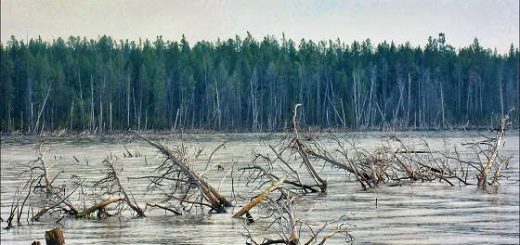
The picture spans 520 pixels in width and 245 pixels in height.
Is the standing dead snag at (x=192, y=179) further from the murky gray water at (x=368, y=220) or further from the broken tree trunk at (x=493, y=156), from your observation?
the broken tree trunk at (x=493, y=156)

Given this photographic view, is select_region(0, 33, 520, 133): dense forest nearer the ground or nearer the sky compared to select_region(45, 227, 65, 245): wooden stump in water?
nearer the sky

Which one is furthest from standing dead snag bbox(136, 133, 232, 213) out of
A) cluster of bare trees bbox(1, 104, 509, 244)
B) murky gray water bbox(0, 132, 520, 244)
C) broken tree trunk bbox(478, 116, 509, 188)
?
broken tree trunk bbox(478, 116, 509, 188)

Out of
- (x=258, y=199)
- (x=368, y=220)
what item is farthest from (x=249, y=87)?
(x=258, y=199)

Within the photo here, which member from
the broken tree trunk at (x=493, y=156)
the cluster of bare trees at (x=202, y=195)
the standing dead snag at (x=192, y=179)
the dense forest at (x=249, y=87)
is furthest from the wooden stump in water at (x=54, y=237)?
the dense forest at (x=249, y=87)

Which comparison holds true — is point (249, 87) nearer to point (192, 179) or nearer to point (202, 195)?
point (202, 195)

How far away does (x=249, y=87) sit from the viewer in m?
107

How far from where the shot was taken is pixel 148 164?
39156 millimetres

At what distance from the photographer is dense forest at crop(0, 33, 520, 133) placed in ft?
312

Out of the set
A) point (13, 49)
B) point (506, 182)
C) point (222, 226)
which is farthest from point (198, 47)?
point (222, 226)

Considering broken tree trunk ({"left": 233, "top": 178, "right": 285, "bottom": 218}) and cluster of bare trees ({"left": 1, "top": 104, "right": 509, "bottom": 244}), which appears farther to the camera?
broken tree trunk ({"left": 233, "top": 178, "right": 285, "bottom": 218})

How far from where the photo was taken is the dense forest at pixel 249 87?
312ft

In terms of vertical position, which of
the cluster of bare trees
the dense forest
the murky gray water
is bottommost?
the murky gray water

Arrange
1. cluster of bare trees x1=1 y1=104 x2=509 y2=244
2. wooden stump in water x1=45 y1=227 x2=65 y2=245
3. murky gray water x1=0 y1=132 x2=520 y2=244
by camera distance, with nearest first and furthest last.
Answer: wooden stump in water x1=45 y1=227 x2=65 y2=245 → murky gray water x1=0 y1=132 x2=520 y2=244 → cluster of bare trees x1=1 y1=104 x2=509 y2=244

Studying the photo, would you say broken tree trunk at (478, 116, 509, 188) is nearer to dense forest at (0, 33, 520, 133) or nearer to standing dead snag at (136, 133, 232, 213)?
standing dead snag at (136, 133, 232, 213)
